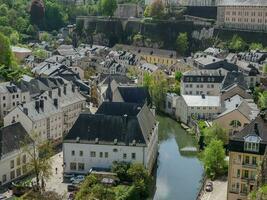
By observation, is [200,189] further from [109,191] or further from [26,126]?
[26,126]

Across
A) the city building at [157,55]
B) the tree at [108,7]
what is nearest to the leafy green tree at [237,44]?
the city building at [157,55]

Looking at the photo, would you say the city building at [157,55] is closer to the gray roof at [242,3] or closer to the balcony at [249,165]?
the gray roof at [242,3]

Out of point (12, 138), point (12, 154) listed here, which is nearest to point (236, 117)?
point (12, 138)

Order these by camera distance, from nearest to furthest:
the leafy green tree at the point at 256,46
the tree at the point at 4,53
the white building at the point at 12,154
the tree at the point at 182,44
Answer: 1. the white building at the point at 12,154
2. the tree at the point at 4,53
3. the leafy green tree at the point at 256,46
4. the tree at the point at 182,44

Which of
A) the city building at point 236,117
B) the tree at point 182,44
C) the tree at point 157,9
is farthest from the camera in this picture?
the tree at point 157,9

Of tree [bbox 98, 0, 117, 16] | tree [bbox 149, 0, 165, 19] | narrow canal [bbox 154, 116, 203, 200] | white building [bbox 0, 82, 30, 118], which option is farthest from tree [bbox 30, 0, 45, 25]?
narrow canal [bbox 154, 116, 203, 200]

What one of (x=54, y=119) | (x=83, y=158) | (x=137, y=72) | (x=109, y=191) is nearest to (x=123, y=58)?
(x=137, y=72)
